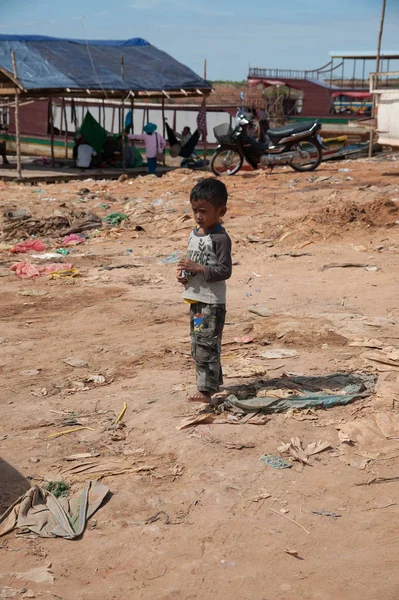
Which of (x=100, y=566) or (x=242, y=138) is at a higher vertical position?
(x=242, y=138)

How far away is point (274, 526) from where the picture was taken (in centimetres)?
313

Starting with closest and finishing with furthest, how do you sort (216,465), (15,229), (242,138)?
1. (216,465)
2. (15,229)
3. (242,138)

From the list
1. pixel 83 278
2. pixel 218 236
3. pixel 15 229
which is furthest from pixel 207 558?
pixel 15 229

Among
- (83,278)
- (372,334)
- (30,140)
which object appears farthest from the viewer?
(30,140)

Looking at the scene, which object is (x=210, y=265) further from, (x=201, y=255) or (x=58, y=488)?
(x=58, y=488)

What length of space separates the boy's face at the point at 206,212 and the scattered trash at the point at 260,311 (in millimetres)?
2385

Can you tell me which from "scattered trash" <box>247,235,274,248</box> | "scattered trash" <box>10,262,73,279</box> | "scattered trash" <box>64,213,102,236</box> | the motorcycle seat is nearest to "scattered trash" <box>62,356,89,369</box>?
"scattered trash" <box>10,262,73,279</box>

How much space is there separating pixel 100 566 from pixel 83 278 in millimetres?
5540

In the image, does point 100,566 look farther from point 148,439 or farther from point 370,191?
point 370,191

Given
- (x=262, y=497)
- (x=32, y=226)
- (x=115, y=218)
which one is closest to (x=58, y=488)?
(x=262, y=497)

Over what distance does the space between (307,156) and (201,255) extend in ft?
37.6

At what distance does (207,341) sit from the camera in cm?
413

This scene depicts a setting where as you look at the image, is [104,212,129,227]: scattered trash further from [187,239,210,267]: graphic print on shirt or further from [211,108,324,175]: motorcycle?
[187,239,210,267]: graphic print on shirt

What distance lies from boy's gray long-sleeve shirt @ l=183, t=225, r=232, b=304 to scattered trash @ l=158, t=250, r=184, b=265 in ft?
15.1
